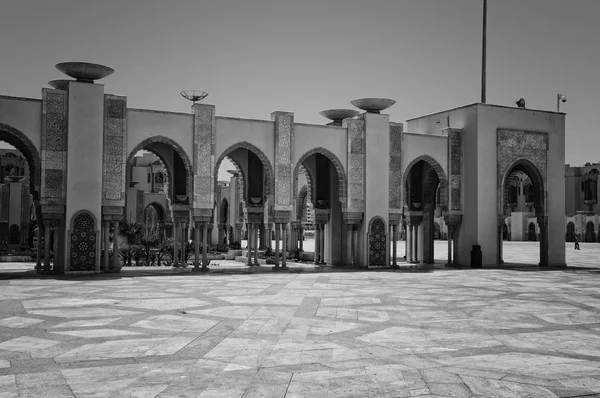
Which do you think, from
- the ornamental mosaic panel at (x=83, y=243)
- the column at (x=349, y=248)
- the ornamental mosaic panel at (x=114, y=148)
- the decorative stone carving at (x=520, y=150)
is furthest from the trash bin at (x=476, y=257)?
the ornamental mosaic panel at (x=83, y=243)

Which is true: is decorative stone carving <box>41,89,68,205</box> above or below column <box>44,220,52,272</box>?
above

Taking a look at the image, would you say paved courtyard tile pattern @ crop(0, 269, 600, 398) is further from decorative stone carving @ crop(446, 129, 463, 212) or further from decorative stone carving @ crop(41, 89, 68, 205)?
decorative stone carving @ crop(446, 129, 463, 212)

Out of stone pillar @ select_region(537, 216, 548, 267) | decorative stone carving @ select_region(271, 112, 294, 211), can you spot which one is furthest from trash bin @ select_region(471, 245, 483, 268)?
decorative stone carving @ select_region(271, 112, 294, 211)

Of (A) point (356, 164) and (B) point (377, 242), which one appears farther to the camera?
(B) point (377, 242)

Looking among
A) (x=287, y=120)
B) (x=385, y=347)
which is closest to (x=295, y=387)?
(x=385, y=347)

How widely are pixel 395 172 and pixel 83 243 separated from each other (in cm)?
902

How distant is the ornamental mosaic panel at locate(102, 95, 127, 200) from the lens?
49.9ft

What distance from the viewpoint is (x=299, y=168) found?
1862cm

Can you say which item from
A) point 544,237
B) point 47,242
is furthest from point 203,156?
point 544,237

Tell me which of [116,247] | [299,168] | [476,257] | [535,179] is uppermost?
[299,168]

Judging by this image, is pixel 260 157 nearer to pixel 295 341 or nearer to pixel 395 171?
pixel 395 171

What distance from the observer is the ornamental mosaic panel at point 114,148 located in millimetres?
15219

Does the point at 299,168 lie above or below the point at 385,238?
above

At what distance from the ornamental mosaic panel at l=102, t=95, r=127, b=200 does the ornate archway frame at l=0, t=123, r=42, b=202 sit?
1.46 m
